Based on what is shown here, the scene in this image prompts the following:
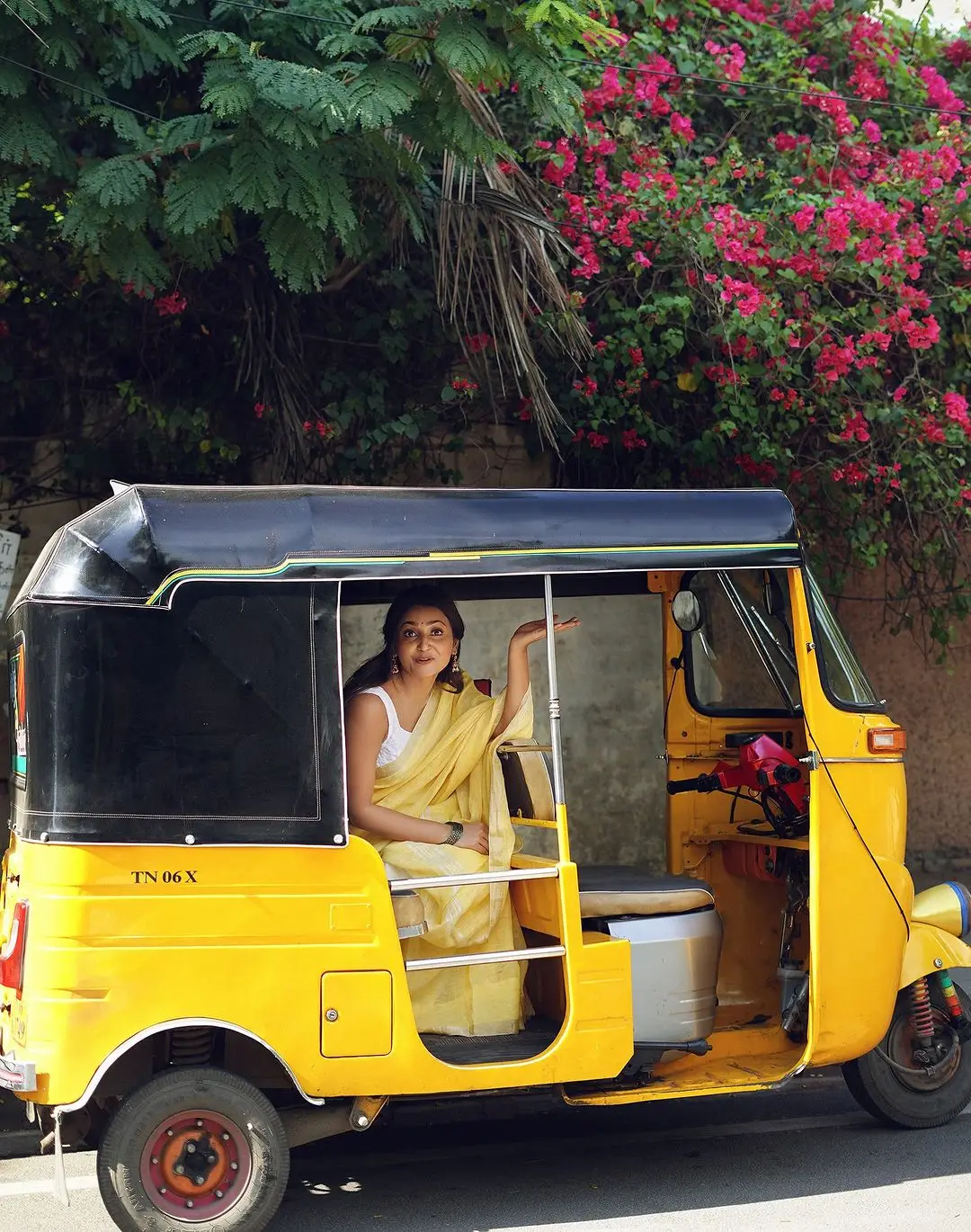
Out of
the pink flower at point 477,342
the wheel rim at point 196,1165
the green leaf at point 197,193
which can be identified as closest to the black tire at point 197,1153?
the wheel rim at point 196,1165

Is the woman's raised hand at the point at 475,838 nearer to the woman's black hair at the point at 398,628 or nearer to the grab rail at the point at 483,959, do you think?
the grab rail at the point at 483,959

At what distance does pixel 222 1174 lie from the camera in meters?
4.06

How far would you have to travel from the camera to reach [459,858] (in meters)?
4.63

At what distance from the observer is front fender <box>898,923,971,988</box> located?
196 inches

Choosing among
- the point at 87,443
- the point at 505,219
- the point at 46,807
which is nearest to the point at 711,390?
the point at 505,219

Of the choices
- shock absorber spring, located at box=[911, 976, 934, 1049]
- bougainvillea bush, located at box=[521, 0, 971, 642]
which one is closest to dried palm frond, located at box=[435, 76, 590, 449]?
bougainvillea bush, located at box=[521, 0, 971, 642]

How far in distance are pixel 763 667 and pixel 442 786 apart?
1401 millimetres

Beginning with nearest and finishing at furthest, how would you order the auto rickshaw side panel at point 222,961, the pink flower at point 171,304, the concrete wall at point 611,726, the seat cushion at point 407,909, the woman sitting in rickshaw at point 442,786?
the auto rickshaw side panel at point 222,961, the seat cushion at point 407,909, the woman sitting in rickshaw at point 442,786, the pink flower at point 171,304, the concrete wall at point 611,726

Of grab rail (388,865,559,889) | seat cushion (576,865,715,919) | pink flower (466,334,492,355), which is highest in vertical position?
pink flower (466,334,492,355)

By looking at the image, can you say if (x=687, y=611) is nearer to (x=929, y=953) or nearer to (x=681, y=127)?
(x=929, y=953)

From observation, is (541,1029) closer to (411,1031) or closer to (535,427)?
(411,1031)

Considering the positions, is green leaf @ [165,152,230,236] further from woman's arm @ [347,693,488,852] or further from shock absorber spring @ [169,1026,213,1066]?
shock absorber spring @ [169,1026,213,1066]

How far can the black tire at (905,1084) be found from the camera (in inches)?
200

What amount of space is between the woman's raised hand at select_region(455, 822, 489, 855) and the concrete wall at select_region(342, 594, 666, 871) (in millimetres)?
4039
